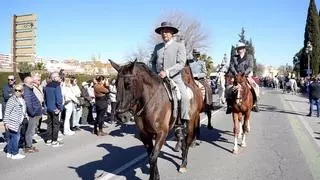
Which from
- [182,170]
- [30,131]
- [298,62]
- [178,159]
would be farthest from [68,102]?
[298,62]

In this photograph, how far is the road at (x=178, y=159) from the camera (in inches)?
295

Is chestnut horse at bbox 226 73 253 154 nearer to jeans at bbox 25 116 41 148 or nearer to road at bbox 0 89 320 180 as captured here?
road at bbox 0 89 320 180

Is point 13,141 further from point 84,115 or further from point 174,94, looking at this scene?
point 84,115

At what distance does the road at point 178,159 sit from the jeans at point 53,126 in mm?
425

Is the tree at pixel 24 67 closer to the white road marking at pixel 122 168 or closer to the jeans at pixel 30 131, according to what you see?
the jeans at pixel 30 131

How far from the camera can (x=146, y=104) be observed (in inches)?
249

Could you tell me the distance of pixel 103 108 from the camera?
43.4 feet

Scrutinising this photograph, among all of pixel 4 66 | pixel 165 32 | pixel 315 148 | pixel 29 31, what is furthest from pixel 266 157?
pixel 4 66

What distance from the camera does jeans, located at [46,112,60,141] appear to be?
11.1 meters

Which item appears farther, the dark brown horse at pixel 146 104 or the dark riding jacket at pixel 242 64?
the dark riding jacket at pixel 242 64

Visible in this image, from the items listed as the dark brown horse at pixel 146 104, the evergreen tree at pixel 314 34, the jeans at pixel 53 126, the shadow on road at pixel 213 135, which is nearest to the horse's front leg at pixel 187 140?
the dark brown horse at pixel 146 104

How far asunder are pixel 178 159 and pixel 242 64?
3462mm

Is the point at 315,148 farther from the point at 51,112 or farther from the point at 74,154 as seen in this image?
the point at 51,112

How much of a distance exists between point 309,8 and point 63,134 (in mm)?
63171
